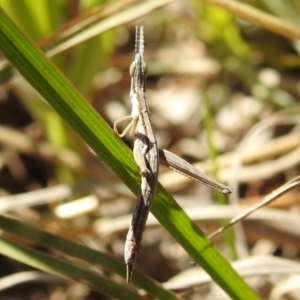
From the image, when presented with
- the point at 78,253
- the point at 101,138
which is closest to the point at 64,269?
the point at 78,253

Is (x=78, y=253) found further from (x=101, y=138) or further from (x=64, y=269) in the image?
(x=101, y=138)

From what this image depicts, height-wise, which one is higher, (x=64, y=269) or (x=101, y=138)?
(x=101, y=138)

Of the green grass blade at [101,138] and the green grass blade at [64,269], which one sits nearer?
the green grass blade at [101,138]

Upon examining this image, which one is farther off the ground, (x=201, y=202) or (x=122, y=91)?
(x=122, y=91)

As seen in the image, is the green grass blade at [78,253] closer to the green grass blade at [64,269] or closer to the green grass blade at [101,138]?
the green grass blade at [64,269]

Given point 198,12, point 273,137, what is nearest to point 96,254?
point 273,137

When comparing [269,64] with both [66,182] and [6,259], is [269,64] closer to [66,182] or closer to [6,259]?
[66,182]

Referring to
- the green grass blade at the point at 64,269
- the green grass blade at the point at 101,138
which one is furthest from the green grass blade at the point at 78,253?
the green grass blade at the point at 101,138

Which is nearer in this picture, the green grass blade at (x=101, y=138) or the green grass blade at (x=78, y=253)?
Answer: the green grass blade at (x=101, y=138)
